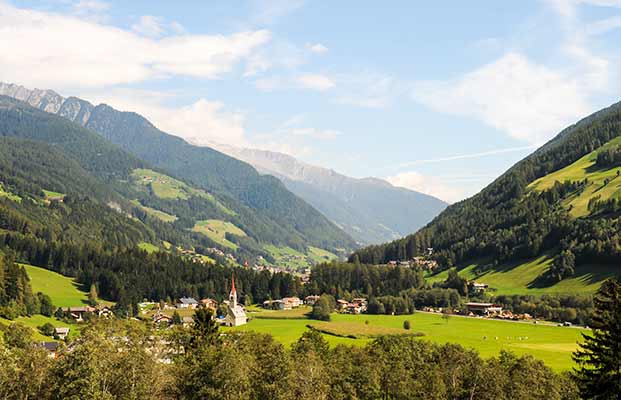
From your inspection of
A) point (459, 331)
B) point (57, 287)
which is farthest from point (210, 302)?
point (459, 331)

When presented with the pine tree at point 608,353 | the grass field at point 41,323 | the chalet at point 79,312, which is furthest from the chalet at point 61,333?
the pine tree at point 608,353

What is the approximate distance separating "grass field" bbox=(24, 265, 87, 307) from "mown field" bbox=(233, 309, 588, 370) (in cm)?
5285

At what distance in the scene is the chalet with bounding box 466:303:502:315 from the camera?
573 ft

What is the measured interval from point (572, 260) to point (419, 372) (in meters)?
142

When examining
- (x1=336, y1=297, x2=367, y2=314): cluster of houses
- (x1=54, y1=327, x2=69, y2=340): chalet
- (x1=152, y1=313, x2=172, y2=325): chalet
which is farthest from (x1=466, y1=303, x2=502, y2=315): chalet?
(x1=54, y1=327, x2=69, y2=340): chalet

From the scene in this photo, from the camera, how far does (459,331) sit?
5507 inches

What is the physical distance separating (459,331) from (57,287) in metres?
122

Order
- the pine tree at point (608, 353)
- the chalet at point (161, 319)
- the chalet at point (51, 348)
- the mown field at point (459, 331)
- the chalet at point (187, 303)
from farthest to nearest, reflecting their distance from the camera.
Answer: the chalet at point (187, 303) < the chalet at point (161, 319) < the mown field at point (459, 331) < the chalet at point (51, 348) < the pine tree at point (608, 353)

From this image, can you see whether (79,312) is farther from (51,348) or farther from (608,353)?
(608,353)

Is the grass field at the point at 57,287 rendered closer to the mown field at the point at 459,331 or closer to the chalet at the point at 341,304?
the mown field at the point at 459,331

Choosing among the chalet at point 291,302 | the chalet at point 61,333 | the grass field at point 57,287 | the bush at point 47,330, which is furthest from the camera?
the chalet at point 291,302

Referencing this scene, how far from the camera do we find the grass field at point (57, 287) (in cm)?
16519

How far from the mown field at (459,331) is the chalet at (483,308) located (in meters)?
10.9

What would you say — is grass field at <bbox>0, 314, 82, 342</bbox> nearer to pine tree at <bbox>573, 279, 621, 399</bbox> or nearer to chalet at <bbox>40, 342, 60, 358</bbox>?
chalet at <bbox>40, 342, 60, 358</bbox>
